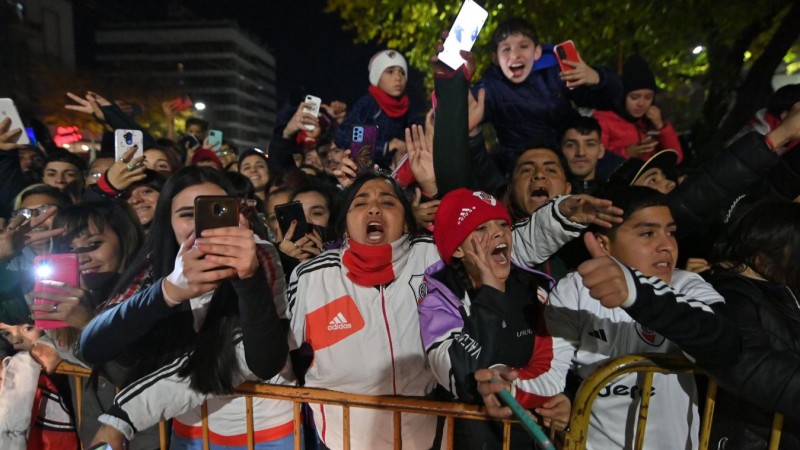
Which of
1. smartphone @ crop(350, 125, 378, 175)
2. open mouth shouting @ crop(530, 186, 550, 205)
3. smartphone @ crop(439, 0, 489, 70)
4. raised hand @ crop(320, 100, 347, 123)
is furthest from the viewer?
raised hand @ crop(320, 100, 347, 123)

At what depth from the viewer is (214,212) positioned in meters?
1.97

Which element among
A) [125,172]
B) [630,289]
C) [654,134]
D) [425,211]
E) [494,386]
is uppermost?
[654,134]

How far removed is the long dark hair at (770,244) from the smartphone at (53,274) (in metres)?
3.16

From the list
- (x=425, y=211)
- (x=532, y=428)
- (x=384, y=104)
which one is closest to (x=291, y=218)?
(x=425, y=211)

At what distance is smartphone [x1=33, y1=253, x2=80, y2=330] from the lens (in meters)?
2.52

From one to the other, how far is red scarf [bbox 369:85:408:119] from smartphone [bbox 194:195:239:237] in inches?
147

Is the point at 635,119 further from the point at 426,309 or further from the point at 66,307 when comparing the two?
the point at 66,307

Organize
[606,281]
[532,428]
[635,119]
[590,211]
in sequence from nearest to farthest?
1. [532,428]
2. [606,281]
3. [590,211]
4. [635,119]

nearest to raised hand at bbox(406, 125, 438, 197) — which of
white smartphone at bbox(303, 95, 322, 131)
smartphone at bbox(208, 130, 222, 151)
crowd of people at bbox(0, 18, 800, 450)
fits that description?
crowd of people at bbox(0, 18, 800, 450)

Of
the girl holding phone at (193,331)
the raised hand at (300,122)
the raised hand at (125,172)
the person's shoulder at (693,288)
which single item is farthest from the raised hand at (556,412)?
Result: the raised hand at (300,122)

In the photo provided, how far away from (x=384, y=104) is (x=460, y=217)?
3.17m

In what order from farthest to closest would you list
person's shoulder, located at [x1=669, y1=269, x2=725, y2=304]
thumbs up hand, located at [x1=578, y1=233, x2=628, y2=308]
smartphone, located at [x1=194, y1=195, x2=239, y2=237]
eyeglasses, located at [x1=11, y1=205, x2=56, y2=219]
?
eyeglasses, located at [x1=11, y1=205, x2=56, y2=219], person's shoulder, located at [x1=669, y1=269, x2=725, y2=304], smartphone, located at [x1=194, y1=195, x2=239, y2=237], thumbs up hand, located at [x1=578, y1=233, x2=628, y2=308]

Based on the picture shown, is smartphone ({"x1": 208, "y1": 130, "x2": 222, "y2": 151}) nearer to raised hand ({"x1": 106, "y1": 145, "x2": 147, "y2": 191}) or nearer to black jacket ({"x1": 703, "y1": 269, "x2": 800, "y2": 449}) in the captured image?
raised hand ({"x1": 106, "y1": 145, "x2": 147, "y2": 191})

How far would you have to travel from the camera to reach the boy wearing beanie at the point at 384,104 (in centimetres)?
554
